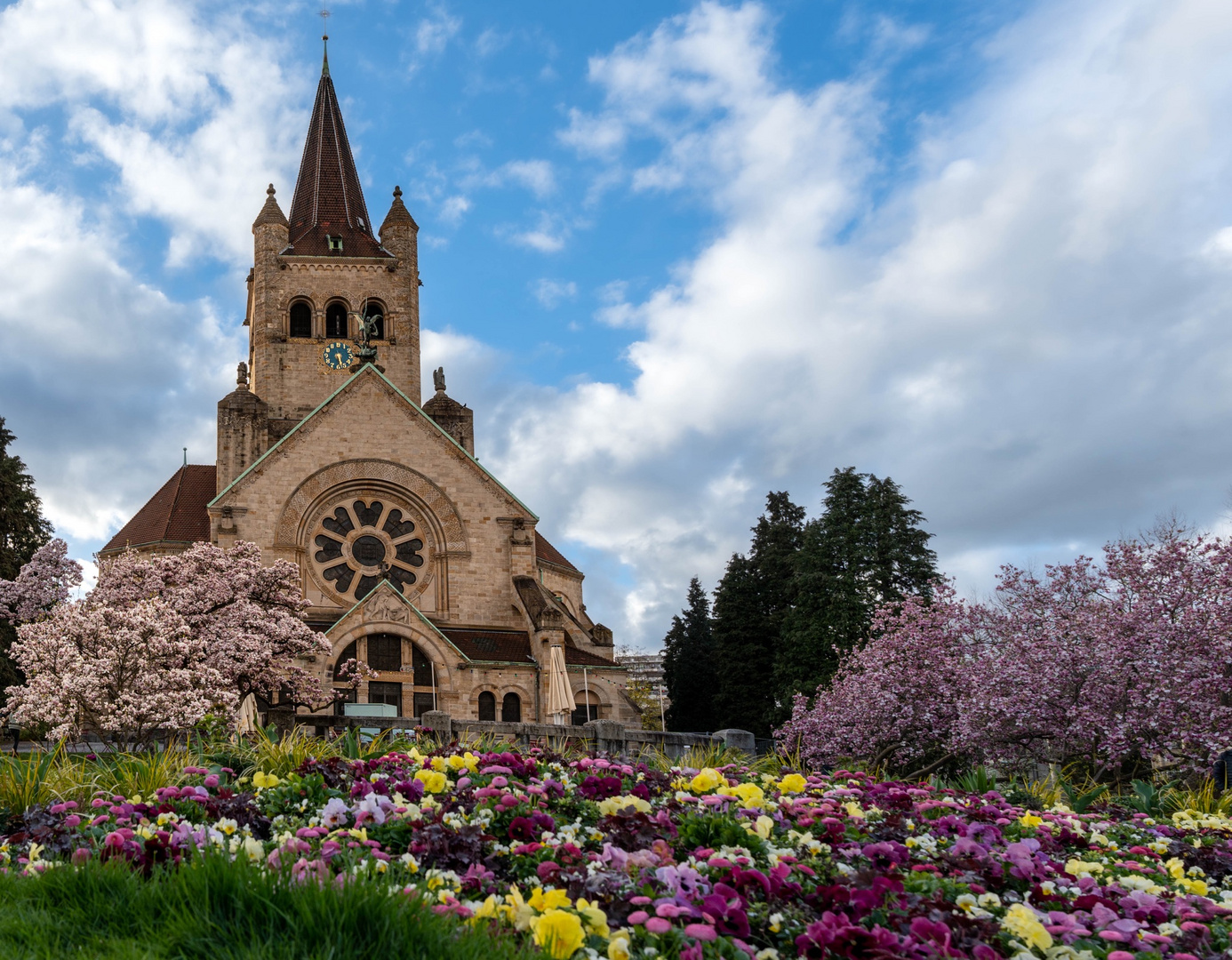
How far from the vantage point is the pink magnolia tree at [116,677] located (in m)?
20.0

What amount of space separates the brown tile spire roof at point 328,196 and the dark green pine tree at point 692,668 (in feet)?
95.3

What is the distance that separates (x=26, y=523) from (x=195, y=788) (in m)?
46.3

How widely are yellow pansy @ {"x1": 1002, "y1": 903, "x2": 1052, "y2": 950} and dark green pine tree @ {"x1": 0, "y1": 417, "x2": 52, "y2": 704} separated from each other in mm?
45070

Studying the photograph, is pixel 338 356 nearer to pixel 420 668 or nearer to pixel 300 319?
pixel 300 319

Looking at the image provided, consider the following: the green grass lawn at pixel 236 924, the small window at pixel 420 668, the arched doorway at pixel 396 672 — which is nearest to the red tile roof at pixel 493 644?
the small window at pixel 420 668

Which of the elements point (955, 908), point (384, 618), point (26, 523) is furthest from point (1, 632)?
point (955, 908)

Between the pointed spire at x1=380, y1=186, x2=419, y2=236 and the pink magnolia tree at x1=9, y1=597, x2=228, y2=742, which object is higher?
the pointed spire at x1=380, y1=186, x2=419, y2=236

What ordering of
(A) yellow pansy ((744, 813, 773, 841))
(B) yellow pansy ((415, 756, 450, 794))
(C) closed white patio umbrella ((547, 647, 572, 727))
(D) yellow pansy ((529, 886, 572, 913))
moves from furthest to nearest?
(C) closed white patio umbrella ((547, 647, 572, 727))
(B) yellow pansy ((415, 756, 450, 794))
(A) yellow pansy ((744, 813, 773, 841))
(D) yellow pansy ((529, 886, 572, 913))

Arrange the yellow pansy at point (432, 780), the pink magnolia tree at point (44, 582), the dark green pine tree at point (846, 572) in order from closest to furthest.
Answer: the yellow pansy at point (432, 780), the pink magnolia tree at point (44, 582), the dark green pine tree at point (846, 572)

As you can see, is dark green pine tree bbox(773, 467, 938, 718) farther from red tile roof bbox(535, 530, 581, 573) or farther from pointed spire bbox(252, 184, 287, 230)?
pointed spire bbox(252, 184, 287, 230)

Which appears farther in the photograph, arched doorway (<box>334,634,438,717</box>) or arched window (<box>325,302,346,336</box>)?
arched window (<box>325,302,346,336</box>)

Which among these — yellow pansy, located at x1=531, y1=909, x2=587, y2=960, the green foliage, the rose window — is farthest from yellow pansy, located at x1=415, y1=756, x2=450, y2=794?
the rose window

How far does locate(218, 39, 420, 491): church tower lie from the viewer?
45.9 metres

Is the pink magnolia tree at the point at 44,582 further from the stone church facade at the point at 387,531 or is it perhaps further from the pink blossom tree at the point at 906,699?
the pink blossom tree at the point at 906,699
